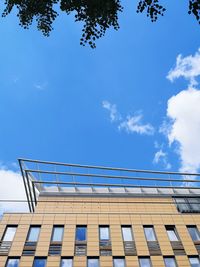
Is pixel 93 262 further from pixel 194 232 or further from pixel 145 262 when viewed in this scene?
pixel 194 232

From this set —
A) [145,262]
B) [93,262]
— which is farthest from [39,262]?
[145,262]

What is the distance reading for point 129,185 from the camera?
33.2m

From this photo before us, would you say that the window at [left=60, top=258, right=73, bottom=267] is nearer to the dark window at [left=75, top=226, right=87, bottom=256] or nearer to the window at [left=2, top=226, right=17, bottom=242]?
the dark window at [left=75, top=226, right=87, bottom=256]

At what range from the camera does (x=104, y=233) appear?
26.0 meters

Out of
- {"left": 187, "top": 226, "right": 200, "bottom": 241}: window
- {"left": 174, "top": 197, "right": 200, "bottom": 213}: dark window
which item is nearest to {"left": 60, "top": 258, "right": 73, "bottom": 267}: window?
{"left": 187, "top": 226, "right": 200, "bottom": 241}: window

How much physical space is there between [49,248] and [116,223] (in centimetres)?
739

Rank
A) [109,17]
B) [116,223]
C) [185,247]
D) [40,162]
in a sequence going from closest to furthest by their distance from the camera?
1. [109,17]
2. [185,247]
3. [116,223]
4. [40,162]

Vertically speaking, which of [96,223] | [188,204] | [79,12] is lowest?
[79,12]

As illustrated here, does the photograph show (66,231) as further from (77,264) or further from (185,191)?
(185,191)

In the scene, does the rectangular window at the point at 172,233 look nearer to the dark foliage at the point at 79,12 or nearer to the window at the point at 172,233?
the window at the point at 172,233

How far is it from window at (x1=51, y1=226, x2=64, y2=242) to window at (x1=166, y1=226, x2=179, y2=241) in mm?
10913

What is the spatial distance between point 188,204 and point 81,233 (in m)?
15.6

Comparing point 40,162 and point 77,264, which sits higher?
A: point 40,162

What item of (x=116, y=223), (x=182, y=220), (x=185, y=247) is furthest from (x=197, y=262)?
(x=116, y=223)
